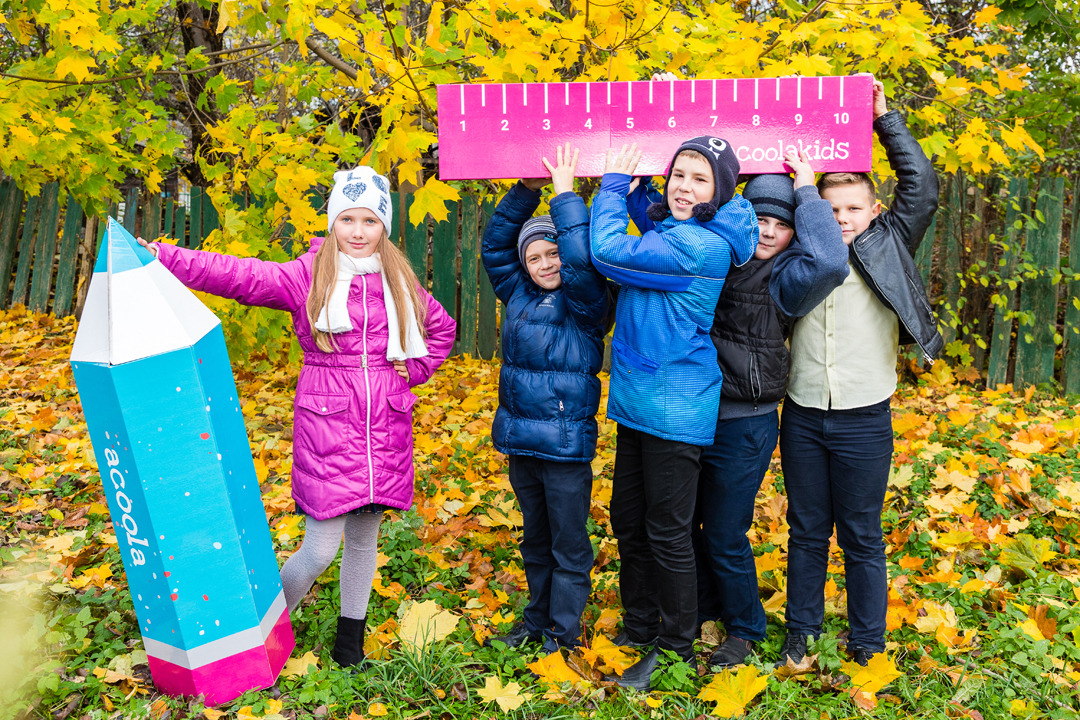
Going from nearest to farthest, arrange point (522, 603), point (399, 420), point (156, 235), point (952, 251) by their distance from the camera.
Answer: point (399, 420), point (522, 603), point (952, 251), point (156, 235)

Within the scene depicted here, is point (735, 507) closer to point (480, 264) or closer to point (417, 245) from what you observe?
point (480, 264)

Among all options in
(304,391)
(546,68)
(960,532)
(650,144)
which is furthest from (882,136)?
(304,391)

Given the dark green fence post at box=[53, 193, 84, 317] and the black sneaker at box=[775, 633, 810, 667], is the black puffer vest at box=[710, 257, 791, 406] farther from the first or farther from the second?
the dark green fence post at box=[53, 193, 84, 317]

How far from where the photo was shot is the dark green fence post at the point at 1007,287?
21.4ft

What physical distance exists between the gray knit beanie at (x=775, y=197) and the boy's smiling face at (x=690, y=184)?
250mm

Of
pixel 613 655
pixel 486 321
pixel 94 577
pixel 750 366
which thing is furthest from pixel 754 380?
pixel 486 321

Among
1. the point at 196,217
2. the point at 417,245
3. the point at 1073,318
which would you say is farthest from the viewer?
the point at 196,217

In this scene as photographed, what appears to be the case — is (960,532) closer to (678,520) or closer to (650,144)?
(678,520)

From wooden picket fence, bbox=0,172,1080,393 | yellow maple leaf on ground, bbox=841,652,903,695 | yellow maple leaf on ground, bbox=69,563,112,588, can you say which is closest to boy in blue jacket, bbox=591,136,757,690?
yellow maple leaf on ground, bbox=841,652,903,695

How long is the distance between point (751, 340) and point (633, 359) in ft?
1.43

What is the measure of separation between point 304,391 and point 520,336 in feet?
2.60

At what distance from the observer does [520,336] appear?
2.87 m

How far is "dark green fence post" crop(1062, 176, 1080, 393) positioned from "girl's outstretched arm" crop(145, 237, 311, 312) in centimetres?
643

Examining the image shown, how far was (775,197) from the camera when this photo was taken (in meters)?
2.75
